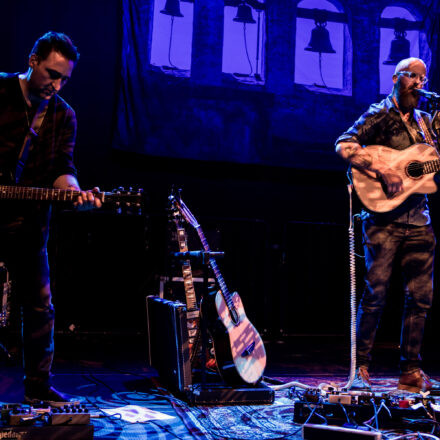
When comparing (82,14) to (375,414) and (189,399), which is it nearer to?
(189,399)

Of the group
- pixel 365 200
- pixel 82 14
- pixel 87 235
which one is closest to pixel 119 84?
pixel 82 14

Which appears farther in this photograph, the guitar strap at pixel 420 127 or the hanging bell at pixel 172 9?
the hanging bell at pixel 172 9

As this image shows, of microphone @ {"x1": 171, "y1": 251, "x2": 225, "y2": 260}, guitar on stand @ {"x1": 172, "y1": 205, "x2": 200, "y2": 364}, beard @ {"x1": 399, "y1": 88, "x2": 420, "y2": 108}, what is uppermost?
beard @ {"x1": 399, "y1": 88, "x2": 420, "y2": 108}

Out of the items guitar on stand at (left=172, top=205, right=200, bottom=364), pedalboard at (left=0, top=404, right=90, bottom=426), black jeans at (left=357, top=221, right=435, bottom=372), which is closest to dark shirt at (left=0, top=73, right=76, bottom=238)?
pedalboard at (left=0, top=404, right=90, bottom=426)

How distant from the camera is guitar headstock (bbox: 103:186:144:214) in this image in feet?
10.1

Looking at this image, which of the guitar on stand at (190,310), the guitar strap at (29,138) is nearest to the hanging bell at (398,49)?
the guitar on stand at (190,310)

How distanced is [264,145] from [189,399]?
3.91 metres

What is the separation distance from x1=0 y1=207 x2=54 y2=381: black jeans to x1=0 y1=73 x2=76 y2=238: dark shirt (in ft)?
0.04

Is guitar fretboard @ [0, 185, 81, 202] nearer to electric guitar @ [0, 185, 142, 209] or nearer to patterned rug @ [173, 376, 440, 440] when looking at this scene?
electric guitar @ [0, 185, 142, 209]

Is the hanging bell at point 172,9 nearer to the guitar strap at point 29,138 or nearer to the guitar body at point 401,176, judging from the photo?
the guitar body at point 401,176

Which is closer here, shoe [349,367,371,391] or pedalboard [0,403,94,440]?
pedalboard [0,403,94,440]

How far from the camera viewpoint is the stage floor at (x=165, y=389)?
2.85m

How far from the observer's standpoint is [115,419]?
2.95 metres

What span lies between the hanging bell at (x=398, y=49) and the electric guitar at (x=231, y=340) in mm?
4480
